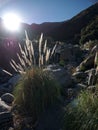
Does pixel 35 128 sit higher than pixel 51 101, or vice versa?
pixel 51 101

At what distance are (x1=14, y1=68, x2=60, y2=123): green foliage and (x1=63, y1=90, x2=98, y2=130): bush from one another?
82 centimetres

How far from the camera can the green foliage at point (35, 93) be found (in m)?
7.67

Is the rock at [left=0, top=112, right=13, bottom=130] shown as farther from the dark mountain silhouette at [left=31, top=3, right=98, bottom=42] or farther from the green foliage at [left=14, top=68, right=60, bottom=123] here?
the dark mountain silhouette at [left=31, top=3, right=98, bottom=42]

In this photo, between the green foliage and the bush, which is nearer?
the bush

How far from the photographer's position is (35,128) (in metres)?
7.59

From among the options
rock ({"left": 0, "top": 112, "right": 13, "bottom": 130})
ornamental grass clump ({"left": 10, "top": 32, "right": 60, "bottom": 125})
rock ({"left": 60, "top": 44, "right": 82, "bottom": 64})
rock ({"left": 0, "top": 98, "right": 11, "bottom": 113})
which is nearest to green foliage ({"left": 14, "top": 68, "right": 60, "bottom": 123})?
ornamental grass clump ({"left": 10, "top": 32, "right": 60, "bottom": 125})

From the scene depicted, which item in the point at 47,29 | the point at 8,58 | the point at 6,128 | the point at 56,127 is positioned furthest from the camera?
the point at 47,29

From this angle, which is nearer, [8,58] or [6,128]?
[6,128]

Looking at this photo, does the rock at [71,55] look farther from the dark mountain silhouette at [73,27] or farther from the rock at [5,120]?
the dark mountain silhouette at [73,27]

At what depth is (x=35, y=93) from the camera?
767cm

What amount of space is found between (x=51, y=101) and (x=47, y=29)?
188 ft

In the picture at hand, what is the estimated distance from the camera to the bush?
6.11 m

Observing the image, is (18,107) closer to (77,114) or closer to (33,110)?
(33,110)

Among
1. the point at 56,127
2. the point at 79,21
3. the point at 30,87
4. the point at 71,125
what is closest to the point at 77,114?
the point at 71,125
